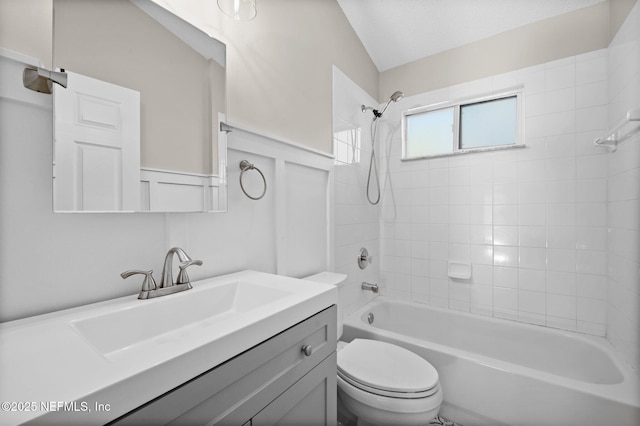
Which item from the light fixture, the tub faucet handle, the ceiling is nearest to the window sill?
the ceiling

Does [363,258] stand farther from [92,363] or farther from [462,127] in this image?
[92,363]

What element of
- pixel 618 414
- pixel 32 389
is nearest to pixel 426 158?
pixel 618 414

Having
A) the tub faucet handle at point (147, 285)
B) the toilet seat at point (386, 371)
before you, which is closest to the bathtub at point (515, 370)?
the toilet seat at point (386, 371)

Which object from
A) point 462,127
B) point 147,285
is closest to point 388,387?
point 147,285

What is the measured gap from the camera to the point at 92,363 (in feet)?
1.70

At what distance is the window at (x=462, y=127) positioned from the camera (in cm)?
217

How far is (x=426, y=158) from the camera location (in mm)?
2420

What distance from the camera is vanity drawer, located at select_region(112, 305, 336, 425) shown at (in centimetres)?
55

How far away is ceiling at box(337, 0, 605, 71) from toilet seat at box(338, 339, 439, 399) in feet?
7.52

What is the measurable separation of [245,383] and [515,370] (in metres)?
1.43

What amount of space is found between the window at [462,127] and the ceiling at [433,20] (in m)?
0.48

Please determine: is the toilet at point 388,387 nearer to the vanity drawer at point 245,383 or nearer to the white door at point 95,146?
the vanity drawer at point 245,383

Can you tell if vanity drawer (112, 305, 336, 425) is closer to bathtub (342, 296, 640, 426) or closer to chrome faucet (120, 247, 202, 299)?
chrome faucet (120, 247, 202, 299)

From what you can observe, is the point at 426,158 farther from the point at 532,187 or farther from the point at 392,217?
the point at 532,187
